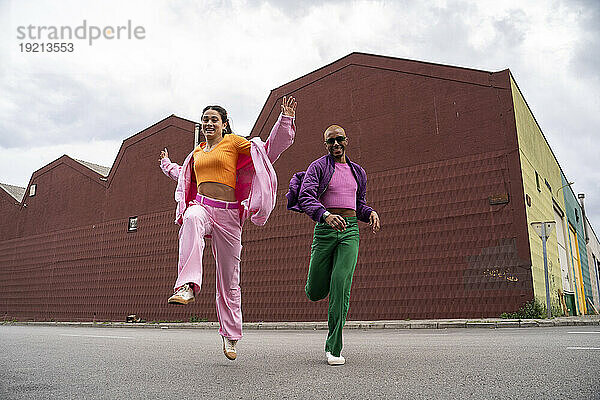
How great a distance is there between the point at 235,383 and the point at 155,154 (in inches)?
808

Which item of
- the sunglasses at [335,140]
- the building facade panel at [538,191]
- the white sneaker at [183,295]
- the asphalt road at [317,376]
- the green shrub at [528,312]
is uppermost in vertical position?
the building facade panel at [538,191]

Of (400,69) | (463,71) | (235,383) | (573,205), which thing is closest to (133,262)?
(400,69)

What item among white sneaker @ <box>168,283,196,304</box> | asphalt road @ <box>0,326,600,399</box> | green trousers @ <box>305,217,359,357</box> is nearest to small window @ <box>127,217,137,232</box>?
asphalt road @ <box>0,326,600,399</box>

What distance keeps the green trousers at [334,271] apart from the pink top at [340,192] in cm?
15

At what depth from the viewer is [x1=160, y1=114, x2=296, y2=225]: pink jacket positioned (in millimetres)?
4418

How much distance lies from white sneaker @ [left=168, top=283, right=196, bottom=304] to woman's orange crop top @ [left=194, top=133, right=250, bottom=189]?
3.39ft

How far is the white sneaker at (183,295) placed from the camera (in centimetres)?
350

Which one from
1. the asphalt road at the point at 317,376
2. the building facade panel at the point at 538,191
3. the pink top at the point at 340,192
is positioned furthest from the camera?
the building facade panel at the point at 538,191

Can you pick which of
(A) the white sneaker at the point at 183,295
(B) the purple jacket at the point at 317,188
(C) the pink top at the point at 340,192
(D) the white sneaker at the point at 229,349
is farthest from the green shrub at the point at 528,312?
(A) the white sneaker at the point at 183,295

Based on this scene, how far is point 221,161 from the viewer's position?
442cm

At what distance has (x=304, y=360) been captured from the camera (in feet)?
14.0

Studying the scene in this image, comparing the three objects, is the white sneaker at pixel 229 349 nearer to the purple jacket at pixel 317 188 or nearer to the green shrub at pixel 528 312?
the purple jacket at pixel 317 188

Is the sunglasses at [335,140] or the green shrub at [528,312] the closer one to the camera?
the sunglasses at [335,140]

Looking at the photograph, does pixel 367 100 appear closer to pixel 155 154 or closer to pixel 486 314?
pixel 486 314
